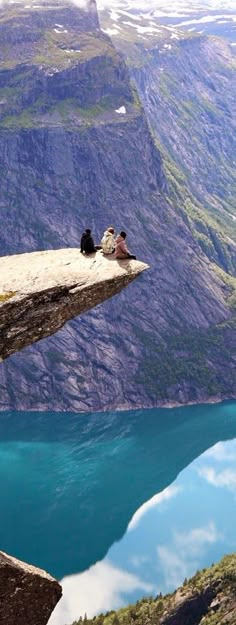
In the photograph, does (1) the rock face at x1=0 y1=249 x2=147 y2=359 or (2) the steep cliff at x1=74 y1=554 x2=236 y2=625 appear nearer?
(1) the rock face at x1=0 y1=249 x2=147 y2=359

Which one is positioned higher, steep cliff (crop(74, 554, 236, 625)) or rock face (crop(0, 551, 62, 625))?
rock face (crop(0, 551, 62, 625))

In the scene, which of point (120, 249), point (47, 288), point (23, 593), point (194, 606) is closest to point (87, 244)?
point (120, 249)

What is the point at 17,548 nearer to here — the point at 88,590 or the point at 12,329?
the point at 88,590

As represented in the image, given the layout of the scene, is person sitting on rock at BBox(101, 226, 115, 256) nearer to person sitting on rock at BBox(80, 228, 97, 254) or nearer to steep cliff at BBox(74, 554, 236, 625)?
person sitting on rock at BBox(80, 228, 97, 254)

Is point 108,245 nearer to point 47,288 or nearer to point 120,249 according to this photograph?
point 120,249

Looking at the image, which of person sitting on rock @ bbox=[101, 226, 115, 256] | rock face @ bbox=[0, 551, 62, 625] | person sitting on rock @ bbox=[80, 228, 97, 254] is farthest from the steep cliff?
rock face @ bbox=[0, 551, 62, 625]

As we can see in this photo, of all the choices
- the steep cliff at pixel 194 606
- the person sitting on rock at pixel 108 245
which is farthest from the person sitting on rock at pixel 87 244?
the steep cliff at pixel 194 606

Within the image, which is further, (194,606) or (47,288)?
(194,606)
